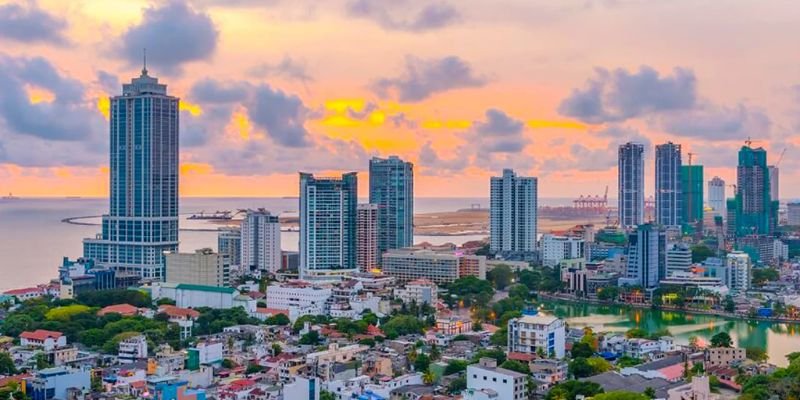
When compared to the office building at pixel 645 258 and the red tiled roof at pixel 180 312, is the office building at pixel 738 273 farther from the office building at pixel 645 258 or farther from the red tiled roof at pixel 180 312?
the red tiled roof at pixel 180 312

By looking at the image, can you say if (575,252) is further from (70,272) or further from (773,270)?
(70,272)

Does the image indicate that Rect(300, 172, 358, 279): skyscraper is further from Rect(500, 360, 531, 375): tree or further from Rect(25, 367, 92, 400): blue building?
Rect(25, 367, 92, 400): blue building

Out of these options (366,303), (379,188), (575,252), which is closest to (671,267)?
(575,252)

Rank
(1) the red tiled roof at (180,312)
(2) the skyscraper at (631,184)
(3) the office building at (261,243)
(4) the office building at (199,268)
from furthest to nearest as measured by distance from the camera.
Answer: (2) the skyscraper at (631,184)
(3) the office building at (261,243)
(4) the office building at (199,268)
(1) the red tiled roof at (180,312)

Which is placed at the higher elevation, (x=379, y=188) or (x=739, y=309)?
(x=379, y=188)

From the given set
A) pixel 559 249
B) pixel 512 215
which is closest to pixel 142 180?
pixel 512 215

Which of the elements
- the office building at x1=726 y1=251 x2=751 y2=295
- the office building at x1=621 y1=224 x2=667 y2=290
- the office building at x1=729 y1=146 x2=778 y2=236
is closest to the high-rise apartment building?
the office building at x1=621 y1=224 x2=667 y2=290

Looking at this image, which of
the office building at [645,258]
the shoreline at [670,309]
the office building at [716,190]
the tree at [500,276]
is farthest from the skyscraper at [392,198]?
the office building at [716,190]

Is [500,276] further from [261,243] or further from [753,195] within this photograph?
[753,195]
